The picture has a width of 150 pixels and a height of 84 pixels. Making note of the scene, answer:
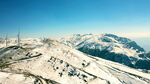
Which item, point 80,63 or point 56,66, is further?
point 80,63

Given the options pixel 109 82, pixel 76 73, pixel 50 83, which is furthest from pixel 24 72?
pixel 109 82

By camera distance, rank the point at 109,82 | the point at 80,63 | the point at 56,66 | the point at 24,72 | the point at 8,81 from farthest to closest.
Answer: the point at 80,63 → the point at 56,66 → the point at 109,82 → the point at 24,72 → the point at 8,81

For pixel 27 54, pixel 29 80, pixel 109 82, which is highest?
pixel 27 54

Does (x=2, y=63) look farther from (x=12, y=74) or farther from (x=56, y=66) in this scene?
(x=56, y=66)

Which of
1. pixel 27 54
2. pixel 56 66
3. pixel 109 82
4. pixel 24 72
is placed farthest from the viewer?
pixel 27 54

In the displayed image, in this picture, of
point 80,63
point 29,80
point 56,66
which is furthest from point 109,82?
point 29,80

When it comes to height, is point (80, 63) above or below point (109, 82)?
above

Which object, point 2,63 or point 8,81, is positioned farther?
point 2,63

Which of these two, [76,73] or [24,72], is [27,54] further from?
[76,73]

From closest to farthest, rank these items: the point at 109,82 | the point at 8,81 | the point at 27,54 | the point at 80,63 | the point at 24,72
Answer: the point at 8,81 < the point at 24,72 < the point at 109,82 < the point at 27,54 < the point at 80,63
